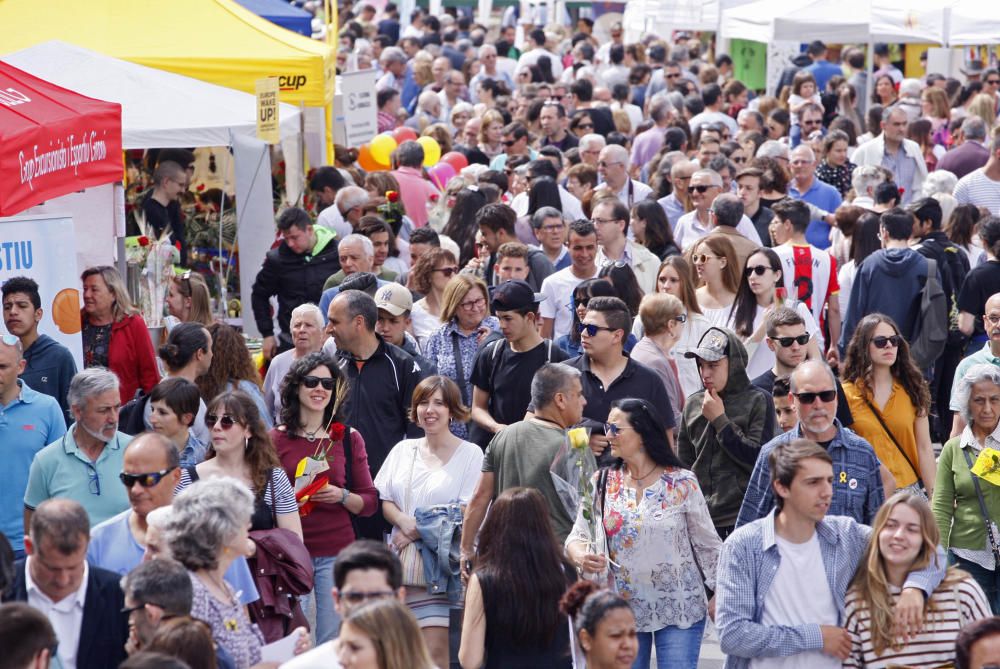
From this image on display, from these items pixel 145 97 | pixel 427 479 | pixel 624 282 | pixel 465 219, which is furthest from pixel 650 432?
pixel 145 97

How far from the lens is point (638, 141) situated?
52.7 feet

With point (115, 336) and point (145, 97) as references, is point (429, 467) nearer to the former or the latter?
point (115, 336)

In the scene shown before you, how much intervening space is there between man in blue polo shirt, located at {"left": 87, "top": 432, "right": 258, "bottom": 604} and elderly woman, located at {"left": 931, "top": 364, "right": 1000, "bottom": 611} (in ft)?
9.53

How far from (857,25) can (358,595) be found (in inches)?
588

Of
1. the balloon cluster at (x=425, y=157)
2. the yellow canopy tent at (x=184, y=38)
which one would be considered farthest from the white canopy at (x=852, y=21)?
the yellow canopy tent at (x=184, y=38)

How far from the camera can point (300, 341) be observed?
803 centimetres

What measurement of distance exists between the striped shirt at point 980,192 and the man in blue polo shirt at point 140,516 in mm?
8653

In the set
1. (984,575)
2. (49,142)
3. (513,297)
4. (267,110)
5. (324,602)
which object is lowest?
(324,602)

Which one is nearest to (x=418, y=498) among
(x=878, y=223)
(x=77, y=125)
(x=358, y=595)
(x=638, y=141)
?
(x=358, y=595)

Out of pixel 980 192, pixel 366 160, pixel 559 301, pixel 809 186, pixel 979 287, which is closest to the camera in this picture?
pixel 559 301

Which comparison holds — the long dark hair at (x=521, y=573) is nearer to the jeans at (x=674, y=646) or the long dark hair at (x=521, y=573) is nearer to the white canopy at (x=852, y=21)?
the jeans at (x=674, y=646)

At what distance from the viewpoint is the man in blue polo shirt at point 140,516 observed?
524 centimetres

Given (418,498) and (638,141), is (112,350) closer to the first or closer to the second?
(418,498)

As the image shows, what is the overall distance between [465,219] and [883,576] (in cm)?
645
